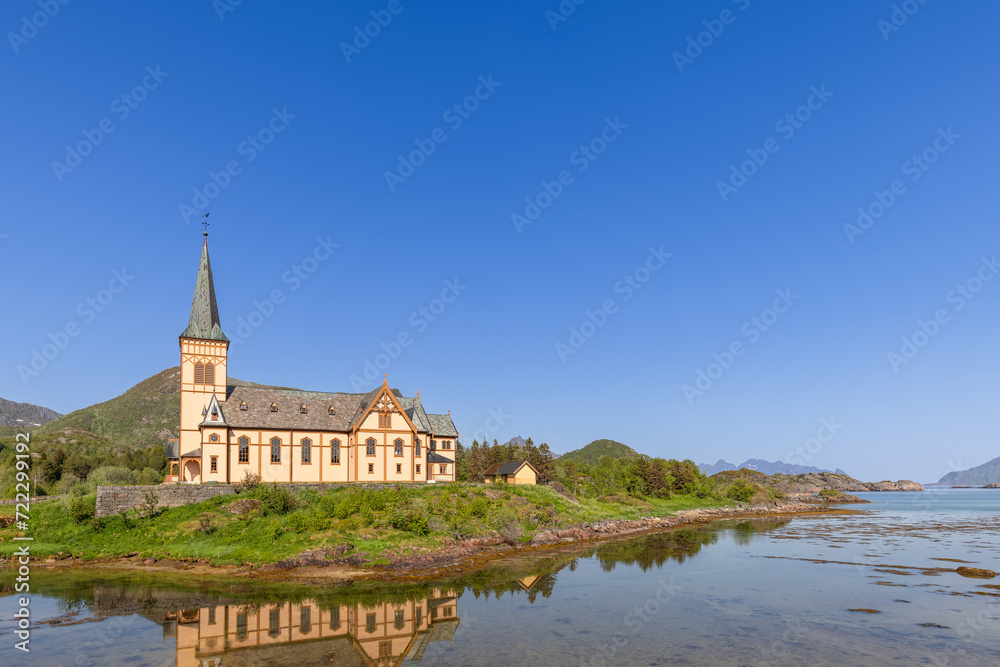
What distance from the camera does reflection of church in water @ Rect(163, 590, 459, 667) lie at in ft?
74.2

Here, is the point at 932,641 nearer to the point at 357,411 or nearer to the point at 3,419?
the point at 357,411

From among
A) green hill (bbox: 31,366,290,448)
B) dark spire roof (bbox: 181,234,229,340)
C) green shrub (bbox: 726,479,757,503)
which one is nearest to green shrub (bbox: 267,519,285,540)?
dark spire roof (bbox: 181,234,229,340)

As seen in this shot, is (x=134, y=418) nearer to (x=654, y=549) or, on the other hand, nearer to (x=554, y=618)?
(x=654, y=549)

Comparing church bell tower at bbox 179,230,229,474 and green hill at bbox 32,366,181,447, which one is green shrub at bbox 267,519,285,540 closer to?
church bell tower at bbox 179,230,229,474

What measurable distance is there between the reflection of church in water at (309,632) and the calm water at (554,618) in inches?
4.4

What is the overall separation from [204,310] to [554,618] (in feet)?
148

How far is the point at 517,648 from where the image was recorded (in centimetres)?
2380

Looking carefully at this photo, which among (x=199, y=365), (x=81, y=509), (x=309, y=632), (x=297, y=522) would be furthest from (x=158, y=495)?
(x=309, y=632)

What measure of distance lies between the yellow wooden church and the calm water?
16481mm

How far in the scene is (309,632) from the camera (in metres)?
25.6

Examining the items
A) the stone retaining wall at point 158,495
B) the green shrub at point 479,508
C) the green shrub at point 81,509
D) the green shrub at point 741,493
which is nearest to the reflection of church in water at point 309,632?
the green shrub at point 479,508

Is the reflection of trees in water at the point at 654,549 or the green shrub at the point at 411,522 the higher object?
the green shrub at the point at 411,522

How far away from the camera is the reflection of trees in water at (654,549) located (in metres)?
43.8

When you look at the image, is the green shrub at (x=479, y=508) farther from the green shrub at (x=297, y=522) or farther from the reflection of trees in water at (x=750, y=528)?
the reflection of trees in water at (x=750, y=528)
